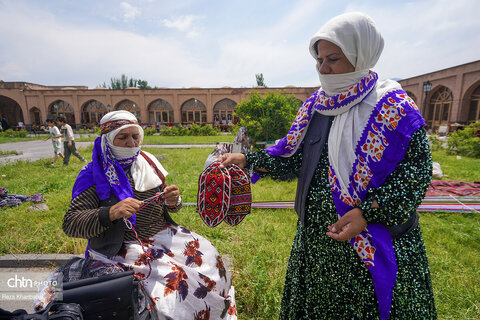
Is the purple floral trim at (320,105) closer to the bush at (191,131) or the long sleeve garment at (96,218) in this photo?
the long sleeve garment at (96,218)

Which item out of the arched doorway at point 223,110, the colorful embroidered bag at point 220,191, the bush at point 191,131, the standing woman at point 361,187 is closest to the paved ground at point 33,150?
the bush at point 191,131

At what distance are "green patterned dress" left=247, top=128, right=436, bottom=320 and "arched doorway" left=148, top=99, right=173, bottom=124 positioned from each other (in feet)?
109

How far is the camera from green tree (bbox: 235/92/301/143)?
23.8ft

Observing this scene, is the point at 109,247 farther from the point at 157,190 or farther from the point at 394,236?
the point at 394,236

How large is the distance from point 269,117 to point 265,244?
4720 millimetres

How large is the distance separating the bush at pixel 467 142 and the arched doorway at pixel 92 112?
35.3m

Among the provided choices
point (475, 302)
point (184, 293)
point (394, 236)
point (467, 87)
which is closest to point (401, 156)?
point (394, 236)

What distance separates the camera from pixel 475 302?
2217mm

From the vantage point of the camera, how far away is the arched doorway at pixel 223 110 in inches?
1268

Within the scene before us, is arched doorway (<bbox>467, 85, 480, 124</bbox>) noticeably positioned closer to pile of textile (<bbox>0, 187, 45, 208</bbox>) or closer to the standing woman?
the standing woman

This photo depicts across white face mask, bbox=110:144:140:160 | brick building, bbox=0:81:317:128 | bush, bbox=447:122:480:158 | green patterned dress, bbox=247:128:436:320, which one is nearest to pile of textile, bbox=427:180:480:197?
green patterned dress, bbox=247:128:436:320

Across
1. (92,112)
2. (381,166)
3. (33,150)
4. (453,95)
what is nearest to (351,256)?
(381,166)

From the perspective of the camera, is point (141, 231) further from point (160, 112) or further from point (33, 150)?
point (160, 112)

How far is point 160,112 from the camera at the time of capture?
32.8 m
